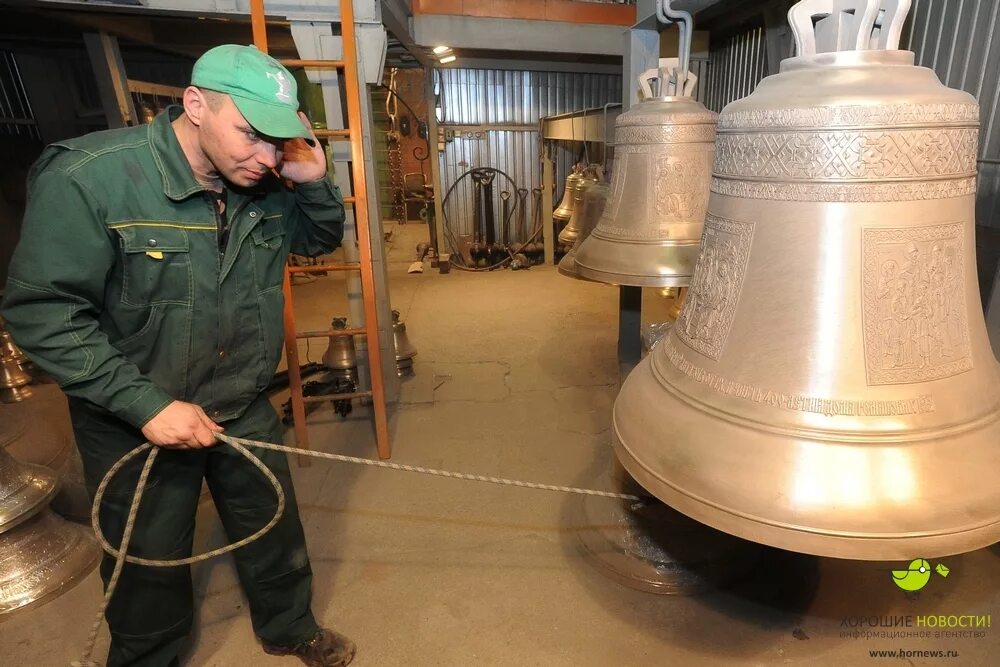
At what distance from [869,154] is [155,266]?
61.8 inches

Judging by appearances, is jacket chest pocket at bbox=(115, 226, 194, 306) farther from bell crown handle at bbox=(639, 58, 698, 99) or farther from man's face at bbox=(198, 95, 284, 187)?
bell crown handle at bbox=(639, 58, 698, 99)

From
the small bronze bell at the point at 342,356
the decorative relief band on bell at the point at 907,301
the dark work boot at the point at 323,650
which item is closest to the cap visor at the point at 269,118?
the decorative relief band on bell at the point at 907,301

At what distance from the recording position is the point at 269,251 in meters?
1.75

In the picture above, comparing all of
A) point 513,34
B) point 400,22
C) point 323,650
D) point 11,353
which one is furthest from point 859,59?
point 11,353

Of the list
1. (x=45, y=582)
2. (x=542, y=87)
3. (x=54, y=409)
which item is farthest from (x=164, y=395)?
(x=542, y=87)

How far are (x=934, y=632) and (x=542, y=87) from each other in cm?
860

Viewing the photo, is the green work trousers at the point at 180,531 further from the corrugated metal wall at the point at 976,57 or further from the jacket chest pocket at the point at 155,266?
the corrugated metal wall at the point at 976,57

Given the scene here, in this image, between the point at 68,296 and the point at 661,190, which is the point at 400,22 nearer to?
the point at 661,190

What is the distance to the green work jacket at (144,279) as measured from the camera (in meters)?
1.36

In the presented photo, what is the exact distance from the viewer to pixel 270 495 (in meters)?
1.92

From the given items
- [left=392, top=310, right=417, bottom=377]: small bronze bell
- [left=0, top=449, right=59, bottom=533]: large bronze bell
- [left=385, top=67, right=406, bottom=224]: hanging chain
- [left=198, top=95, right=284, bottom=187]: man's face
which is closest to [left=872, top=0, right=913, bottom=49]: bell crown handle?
[left=198, top=95, right=284, bottom=187]: man's face

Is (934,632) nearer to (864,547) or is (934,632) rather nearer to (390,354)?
(864,547)

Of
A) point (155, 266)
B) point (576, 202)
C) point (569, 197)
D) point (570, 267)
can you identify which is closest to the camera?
point (155, 266)

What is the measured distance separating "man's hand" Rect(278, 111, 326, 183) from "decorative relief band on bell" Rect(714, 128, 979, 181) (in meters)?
1.28
